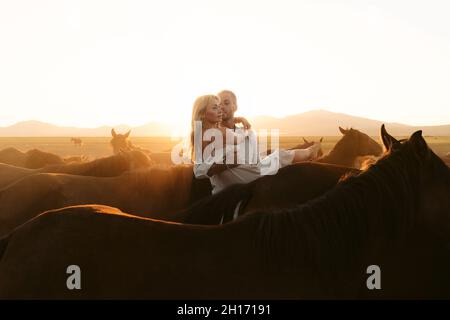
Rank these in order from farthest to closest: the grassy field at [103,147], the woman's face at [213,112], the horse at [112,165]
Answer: the grassy field at [103,147]
the horse at [112,165]
the woman's face at [213,112]

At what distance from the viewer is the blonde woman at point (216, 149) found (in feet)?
16.5

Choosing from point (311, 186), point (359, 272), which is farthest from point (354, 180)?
point (311, 186)

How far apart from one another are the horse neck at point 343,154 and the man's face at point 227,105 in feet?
8.91

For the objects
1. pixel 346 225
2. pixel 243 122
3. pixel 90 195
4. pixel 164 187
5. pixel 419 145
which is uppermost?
pixel 243 122

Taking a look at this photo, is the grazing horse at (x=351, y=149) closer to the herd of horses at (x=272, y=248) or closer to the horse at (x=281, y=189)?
the horse at (x=281, y=189)

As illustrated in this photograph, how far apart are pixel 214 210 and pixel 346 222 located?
1318 mm

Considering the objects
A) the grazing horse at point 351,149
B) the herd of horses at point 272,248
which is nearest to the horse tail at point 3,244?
the herd of horses at point 272,248

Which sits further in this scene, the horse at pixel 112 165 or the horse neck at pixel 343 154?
the horse at pixel 112 165

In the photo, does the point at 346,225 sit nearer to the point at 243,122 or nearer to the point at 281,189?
the point at 281,189

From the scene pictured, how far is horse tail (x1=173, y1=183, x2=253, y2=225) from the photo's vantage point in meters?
3.68

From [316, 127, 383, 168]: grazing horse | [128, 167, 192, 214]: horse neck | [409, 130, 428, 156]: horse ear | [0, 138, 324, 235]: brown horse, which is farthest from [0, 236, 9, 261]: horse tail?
[316, 127, 383, 168]: grazing horse

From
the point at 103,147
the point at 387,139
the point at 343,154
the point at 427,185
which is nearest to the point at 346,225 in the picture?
the point at 427,185

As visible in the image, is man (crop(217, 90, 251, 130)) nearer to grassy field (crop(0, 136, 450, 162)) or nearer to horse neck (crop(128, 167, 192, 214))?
horse neck (crop(128, 167, 192, 214))

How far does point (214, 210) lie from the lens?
12.4 ft
